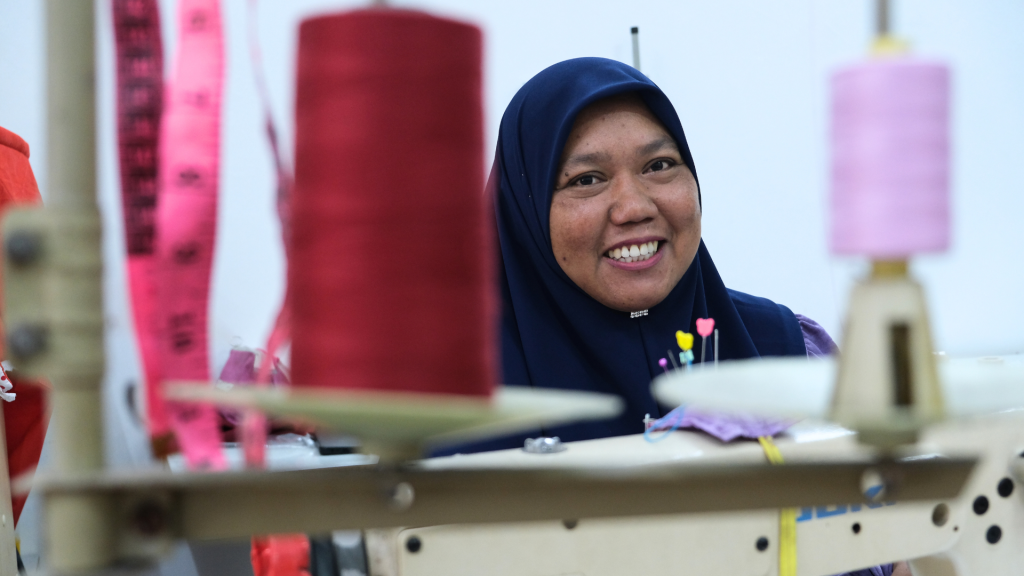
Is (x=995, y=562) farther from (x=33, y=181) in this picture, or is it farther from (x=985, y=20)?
(x=985, y=20)

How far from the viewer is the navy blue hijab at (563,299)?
4.58 feet

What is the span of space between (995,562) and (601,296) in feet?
2.32

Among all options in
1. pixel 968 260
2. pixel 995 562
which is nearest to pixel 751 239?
pixel 968 260

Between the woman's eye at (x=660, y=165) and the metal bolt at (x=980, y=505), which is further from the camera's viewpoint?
the woman's eye at (x=660, y=165)

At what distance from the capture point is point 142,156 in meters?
0.44

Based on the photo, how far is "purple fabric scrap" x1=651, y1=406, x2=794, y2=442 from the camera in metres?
0.90

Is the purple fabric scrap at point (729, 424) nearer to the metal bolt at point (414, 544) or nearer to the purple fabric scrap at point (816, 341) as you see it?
the metal bolt at point (414, 544)

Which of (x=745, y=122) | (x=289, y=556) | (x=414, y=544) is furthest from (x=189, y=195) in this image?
(x=745, y=122)

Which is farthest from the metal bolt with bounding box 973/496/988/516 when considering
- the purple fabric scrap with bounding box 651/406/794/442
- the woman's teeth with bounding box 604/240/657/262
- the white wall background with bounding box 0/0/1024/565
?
the white wall background with bounding box 0/0/1024/565

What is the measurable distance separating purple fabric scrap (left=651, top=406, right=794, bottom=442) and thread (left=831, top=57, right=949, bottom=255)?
0.54m

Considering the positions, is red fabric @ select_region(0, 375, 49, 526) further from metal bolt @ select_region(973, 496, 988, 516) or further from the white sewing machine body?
metal bolt @ select_region(973, 496, 988, 516)

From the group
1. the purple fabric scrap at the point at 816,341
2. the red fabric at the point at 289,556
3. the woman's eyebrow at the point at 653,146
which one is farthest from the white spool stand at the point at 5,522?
the purple fabric scrap at the point at 816,341

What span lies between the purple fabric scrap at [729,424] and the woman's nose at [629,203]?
0.51 m

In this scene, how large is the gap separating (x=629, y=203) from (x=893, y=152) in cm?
103
